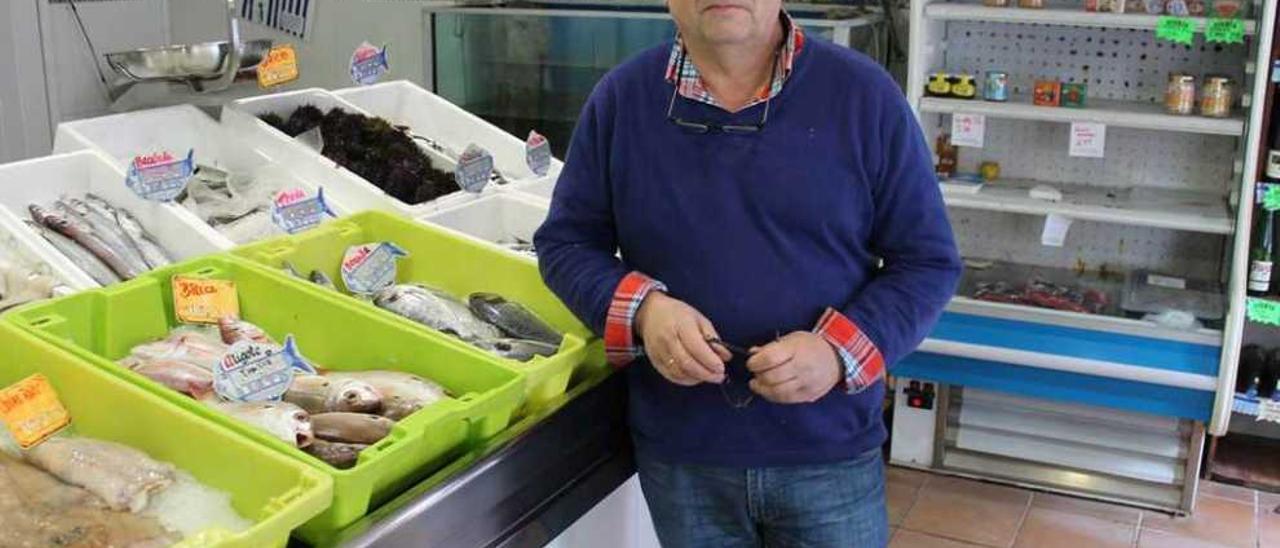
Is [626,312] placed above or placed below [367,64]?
below

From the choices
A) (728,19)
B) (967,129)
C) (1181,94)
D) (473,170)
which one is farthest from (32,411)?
(1181,94)

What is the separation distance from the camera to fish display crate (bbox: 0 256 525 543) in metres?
1.60

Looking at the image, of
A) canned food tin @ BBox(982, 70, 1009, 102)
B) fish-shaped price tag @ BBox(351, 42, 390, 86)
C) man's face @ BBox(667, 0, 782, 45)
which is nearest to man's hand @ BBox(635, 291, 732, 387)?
man's face @ BBox(667, 0, 782, 45)

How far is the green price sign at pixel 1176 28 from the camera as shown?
12.1 feet

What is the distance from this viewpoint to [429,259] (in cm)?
254

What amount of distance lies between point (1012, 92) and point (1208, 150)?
2.31 ft

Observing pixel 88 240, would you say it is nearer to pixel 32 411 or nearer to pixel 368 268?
pixel 368 268

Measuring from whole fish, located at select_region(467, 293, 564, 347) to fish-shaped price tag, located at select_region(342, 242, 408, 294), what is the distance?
0.19 metres

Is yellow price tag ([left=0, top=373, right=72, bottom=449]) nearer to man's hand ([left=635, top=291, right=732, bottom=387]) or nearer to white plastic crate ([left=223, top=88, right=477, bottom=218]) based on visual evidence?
man's hand ([left=635, top=291, right=732, bottom=387])

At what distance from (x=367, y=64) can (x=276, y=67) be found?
0.83 feet

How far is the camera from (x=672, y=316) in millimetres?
1745

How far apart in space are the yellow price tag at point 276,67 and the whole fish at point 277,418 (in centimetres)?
184

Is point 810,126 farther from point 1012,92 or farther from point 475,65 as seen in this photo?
point 475,65

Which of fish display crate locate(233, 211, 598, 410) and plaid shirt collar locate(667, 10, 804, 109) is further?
fish display crate locate(233, 211, 598, 410)
